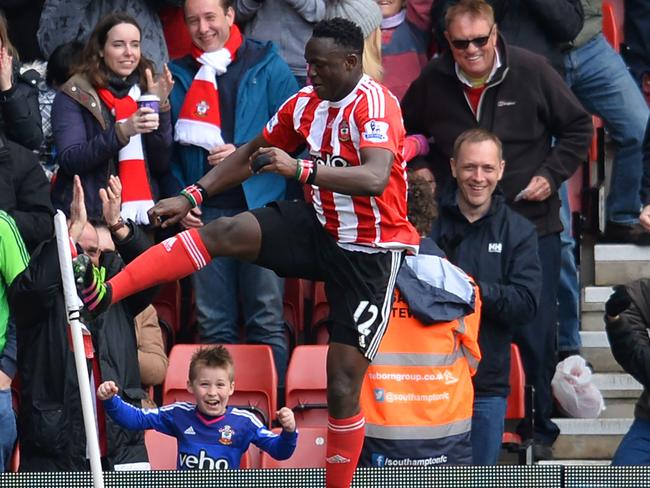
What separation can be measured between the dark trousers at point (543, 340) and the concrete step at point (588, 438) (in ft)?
0.70

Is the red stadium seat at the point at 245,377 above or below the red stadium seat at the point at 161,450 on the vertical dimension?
above

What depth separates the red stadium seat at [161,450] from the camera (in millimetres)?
9242

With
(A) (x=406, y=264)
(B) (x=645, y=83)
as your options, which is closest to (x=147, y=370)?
(A) (x=406, y=264)

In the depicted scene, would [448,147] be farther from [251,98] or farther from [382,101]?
[382,101]

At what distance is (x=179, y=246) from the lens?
24.8ft

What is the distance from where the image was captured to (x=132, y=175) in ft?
32.6

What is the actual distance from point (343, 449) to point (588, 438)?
2925 millimetres

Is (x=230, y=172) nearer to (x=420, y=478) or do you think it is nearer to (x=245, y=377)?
(x=420, y=478)

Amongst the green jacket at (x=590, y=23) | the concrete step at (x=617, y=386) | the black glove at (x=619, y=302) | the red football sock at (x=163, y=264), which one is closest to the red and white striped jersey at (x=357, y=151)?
the red football sock at (x=163, y=264)

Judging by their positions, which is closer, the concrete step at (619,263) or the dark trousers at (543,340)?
the dark trousers at (543,340)

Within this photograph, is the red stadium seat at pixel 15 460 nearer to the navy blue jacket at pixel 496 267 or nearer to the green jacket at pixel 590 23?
the navy blue jacket at pixel 496 267

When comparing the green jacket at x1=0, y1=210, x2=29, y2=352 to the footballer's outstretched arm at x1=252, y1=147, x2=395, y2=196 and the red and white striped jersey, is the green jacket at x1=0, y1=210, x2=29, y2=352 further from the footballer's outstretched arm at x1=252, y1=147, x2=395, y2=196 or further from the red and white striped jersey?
the footballer's outstretched arm at x1=252, y1=147, x2=395, y2=196

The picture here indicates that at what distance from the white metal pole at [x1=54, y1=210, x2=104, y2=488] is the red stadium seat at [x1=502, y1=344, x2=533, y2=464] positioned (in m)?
3.47

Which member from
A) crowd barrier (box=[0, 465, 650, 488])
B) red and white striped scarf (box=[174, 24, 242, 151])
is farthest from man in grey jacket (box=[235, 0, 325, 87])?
crowd barrier (box=[0, 465, 650, 488])
